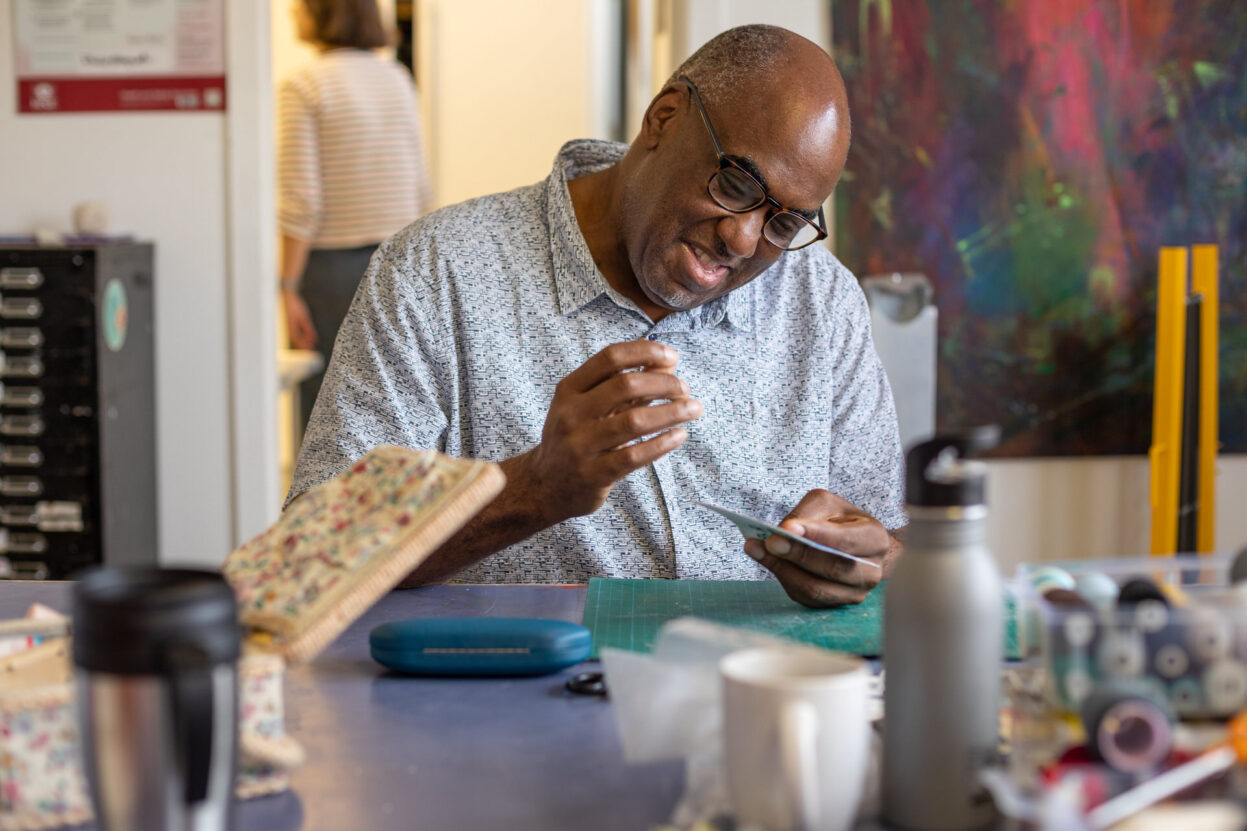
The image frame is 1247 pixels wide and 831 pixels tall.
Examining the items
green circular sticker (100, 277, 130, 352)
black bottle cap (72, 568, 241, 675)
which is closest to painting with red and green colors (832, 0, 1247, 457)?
green circular sticker (100, 277, 130, 352)

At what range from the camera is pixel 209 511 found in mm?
3176

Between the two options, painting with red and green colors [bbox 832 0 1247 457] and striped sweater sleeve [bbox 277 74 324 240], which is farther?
striped sweater sleeve [bbox 277 74 324 240]

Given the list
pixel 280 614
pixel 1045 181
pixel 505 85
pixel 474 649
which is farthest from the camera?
pixel 505 85

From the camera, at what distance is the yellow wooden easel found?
118 inches

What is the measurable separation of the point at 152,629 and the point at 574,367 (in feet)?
3.38

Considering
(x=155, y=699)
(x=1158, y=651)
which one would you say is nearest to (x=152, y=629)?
(x=155, y=699)

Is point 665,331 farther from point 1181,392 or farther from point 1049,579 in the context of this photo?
point 1181,392

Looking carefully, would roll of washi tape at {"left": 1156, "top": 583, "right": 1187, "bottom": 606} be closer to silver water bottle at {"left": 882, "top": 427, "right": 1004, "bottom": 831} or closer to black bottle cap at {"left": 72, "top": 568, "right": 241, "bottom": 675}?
silver water bottle at {"left": 882, "top": 427, "right": 1004, "bottom": 831}

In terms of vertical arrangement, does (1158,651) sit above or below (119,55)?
below

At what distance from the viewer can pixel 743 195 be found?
1520 mm

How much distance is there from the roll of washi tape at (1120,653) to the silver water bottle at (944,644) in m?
0.06

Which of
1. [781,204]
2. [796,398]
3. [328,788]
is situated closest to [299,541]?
[328,788]

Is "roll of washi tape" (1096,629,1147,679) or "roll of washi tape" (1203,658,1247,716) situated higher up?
"roll of washi tape" (1096,629,1147,679)

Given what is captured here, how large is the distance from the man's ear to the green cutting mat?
59 cm
